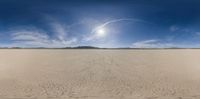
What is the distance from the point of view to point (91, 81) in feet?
37.4

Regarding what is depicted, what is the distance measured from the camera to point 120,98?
8.02 metres

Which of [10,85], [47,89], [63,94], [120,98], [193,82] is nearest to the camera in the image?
[120,98]

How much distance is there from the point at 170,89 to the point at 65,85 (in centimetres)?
454

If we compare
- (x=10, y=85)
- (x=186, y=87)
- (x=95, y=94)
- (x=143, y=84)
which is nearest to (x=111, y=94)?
(x=95, y=94)

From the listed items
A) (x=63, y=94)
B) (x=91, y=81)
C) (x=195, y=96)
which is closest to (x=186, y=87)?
(x=195, y=96)

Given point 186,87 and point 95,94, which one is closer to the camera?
point 95,94

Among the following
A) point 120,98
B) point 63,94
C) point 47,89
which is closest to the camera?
point 120,98

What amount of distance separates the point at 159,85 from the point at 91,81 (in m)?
3.23

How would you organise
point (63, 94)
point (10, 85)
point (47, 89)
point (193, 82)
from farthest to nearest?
1. point (193, 82)
2. point (10, 85)
3. point (47, 89)
4. point (63, 94)

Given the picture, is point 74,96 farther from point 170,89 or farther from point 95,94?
point 170,89

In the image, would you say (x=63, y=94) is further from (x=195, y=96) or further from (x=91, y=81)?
(x=195, y=96)

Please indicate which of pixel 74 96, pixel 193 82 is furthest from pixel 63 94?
pixel 193 82

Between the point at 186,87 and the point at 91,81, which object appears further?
the point at 91,81

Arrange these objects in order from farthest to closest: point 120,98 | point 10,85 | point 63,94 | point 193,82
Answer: point 193,82 < point 10,85 < point 63,94 < point 120,98
